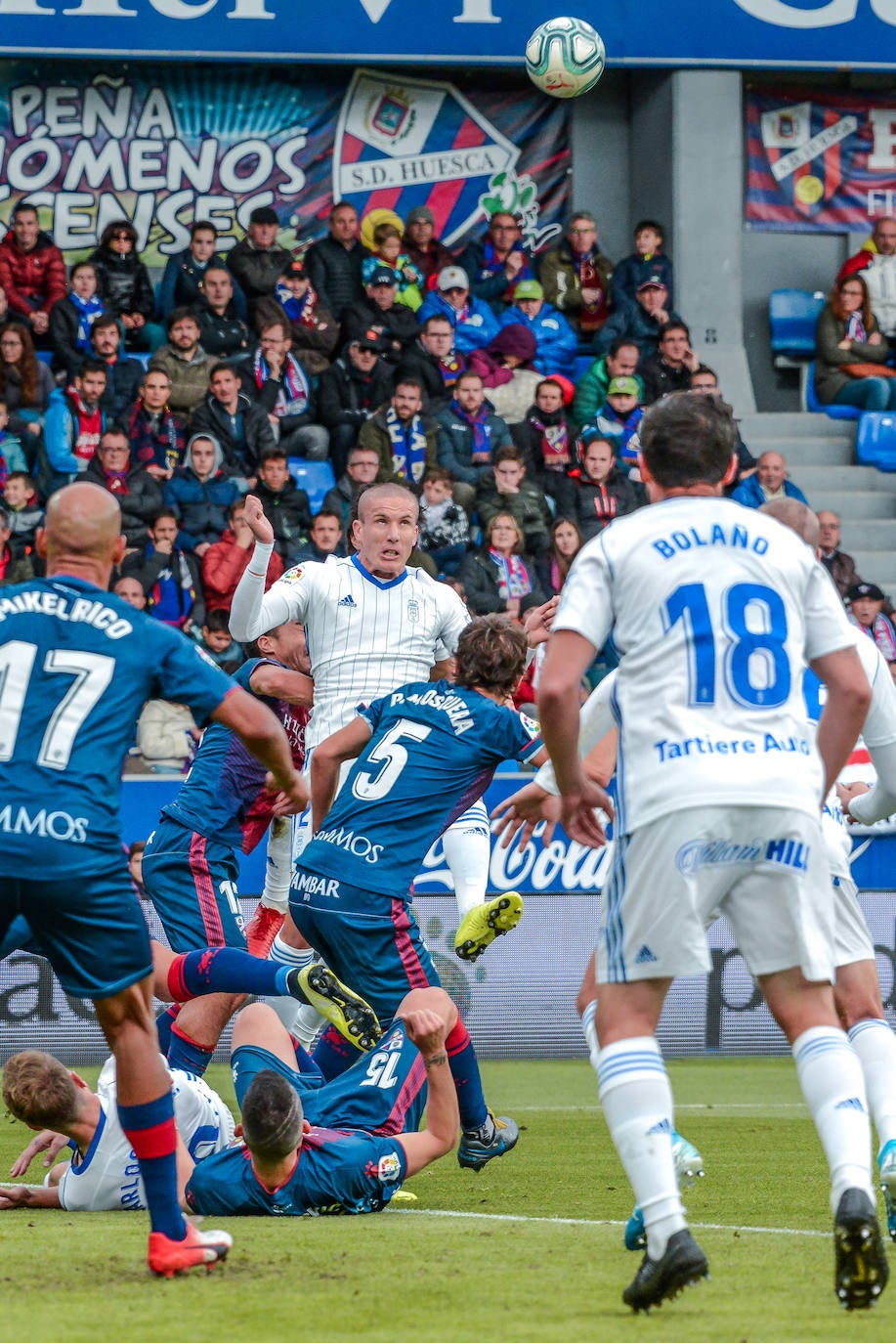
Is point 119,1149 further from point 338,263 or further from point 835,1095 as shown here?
point 338,263

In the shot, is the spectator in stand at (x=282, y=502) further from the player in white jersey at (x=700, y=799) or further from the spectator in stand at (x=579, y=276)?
the player in white jersey at (x=700, y=799)

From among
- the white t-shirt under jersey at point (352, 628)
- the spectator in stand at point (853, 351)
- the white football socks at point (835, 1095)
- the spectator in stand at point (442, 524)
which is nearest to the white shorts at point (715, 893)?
the white football socks at point (835, 1095)

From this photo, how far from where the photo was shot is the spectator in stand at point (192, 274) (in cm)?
1762

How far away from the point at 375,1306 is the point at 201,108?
17.8 m

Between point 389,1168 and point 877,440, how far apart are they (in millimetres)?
15198

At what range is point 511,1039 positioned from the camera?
39.1 feet

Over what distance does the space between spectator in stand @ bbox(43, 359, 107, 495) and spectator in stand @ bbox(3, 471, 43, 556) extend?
1.85 ft

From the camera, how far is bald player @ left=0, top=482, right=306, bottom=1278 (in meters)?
4.53

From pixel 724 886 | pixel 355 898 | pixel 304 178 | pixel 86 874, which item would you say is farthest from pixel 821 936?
pixel 304 178

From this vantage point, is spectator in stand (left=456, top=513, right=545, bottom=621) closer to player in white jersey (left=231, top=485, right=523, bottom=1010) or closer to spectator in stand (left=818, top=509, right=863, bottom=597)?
spectator in stand (left=818, top=509, right=863, bottom=597)

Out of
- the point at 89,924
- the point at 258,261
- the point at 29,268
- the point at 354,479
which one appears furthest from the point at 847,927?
the point at 29,268

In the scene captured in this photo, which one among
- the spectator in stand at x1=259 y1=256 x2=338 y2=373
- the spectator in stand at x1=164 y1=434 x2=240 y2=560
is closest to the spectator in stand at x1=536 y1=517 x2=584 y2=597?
the spectator in stand at x1=164 y1=434 x2=240 y2=560

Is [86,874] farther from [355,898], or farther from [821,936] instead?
[355,898]

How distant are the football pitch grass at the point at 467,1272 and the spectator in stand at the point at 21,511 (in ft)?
29.0
